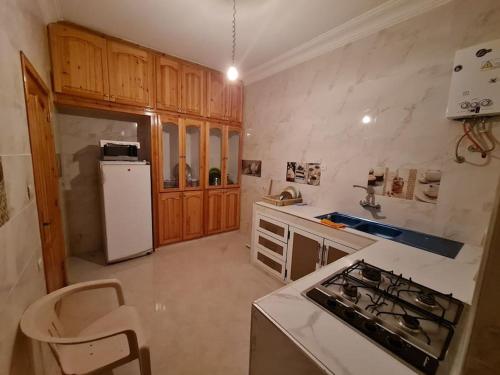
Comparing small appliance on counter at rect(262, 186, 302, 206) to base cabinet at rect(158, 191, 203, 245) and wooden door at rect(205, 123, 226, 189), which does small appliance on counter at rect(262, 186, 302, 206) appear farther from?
base cabinet at rect(158, 191, 203, 245)

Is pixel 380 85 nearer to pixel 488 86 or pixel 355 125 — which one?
pixel 355 125

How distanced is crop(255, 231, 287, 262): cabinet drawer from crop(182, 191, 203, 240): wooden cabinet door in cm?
119

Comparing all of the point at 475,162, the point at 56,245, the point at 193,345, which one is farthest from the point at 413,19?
the point at 56,245

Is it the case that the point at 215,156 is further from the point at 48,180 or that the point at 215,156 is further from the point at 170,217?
the point at 48,180

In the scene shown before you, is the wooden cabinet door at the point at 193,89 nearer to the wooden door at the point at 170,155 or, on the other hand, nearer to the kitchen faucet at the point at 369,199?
the wooden door at the point at 170,155

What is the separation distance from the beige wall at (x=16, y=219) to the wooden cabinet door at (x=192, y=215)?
2.01 m

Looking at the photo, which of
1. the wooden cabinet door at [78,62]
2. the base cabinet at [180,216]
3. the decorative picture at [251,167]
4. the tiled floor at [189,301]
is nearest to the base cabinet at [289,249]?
the tiled floor at [189,301]

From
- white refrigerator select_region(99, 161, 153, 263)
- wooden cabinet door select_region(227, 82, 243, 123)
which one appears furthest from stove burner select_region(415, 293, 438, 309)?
wooden cabinet door select_region(227, 82, 243, 123)

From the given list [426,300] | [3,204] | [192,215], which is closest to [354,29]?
[426,300]

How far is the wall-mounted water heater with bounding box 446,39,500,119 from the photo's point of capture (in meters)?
1.41

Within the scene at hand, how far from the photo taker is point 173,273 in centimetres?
254

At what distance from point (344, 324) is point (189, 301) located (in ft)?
5.79

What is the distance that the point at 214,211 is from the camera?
11.9 ft

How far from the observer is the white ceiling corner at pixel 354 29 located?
5.78ft
